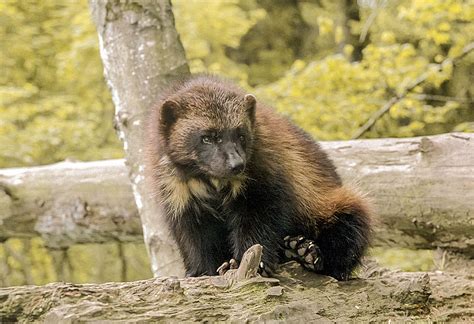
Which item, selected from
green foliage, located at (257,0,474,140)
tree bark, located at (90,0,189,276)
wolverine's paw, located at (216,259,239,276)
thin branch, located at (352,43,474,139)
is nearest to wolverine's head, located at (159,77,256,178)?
wolverine's paw, located at (216,259,239,276)

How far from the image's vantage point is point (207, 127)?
11.4ft

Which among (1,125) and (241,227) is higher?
(1,125)

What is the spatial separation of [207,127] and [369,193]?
1879mm

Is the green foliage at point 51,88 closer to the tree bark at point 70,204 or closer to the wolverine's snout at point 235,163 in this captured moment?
the tree bark at point 70,204

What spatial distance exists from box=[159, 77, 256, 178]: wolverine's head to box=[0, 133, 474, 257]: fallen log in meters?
1.77

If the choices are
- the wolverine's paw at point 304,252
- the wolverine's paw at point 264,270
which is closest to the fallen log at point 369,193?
the wolverine's paw at point 304,252

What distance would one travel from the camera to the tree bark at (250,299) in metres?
2.47

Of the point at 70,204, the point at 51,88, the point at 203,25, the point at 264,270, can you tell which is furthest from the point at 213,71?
the point at 264,270

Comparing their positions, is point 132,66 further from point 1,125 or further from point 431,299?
point 1,125

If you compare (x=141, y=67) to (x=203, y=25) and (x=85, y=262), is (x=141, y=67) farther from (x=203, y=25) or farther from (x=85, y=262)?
(x=85, y=262)

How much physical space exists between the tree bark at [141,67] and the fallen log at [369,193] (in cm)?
92

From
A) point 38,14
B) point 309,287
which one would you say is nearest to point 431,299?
point 309,287

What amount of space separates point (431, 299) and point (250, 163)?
1179 mm

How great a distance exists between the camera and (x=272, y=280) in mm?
2973
